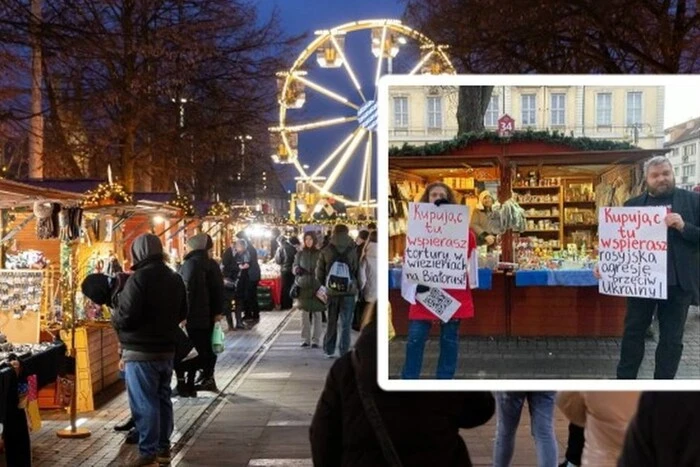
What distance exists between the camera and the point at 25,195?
843cm

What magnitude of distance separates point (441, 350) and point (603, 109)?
0.61 m

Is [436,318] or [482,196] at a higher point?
[482,196]

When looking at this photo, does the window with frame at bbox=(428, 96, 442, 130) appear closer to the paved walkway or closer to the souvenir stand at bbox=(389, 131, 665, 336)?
the souvenir stand at bbox=(389, 131, 665, 336)

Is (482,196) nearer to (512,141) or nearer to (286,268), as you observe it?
(512,141)

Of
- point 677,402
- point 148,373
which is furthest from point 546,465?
point 148,373

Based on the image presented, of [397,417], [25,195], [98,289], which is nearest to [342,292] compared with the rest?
[25,195]

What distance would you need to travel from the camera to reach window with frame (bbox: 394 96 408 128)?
75.4 inches

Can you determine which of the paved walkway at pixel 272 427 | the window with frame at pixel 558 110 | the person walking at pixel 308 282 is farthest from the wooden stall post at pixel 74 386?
the window with frame at pixel 558 110

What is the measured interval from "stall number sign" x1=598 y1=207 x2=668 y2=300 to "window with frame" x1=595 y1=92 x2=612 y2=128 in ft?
0.62

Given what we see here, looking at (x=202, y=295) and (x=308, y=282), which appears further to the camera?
(x=308, y=282)

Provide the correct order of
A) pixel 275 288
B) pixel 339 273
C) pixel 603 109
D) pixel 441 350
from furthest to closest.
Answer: pixel 275 288, pixel 339 273, pixel 441 350, pixel 603 109

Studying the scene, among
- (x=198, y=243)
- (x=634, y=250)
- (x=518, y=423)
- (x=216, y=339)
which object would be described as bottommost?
(x=216, y=339)

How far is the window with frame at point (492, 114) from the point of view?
191 cm

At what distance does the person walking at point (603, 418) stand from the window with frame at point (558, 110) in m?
0.69
